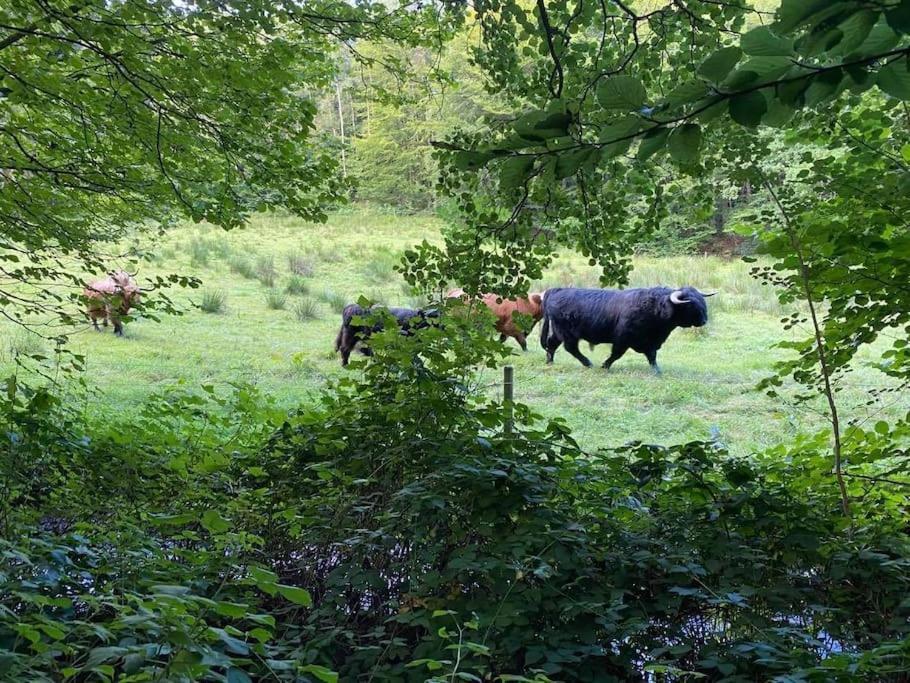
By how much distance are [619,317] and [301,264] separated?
1049 cm

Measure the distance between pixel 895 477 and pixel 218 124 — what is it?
4844 millimetres

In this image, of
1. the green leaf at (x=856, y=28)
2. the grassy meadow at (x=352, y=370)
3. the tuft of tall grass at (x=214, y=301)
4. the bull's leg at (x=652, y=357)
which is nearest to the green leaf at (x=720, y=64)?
the green leaf at (x=856, y=28)

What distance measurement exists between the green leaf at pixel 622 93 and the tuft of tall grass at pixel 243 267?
17737mm

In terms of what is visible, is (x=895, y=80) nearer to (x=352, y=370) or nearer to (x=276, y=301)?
(x=352, y=370)

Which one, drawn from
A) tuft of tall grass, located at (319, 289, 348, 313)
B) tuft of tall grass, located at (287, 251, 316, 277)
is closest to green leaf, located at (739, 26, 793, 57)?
tuft of tall grass, located at (319, 289, 348, 313)

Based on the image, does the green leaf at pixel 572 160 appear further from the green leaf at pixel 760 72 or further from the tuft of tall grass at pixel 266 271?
the tuft of tall grass at pixel 266 271

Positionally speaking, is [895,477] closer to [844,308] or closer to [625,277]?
[844,308]

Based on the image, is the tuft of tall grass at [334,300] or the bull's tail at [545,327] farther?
the tuft of tall grass at [334,300]

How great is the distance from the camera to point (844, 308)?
142 inches

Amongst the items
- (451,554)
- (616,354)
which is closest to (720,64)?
(451,554)

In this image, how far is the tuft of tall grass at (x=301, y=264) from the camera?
1895 centimetres

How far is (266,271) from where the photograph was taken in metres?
18.1

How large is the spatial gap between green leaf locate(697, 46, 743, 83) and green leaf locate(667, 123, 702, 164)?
79 mm

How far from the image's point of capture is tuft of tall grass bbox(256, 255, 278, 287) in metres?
17.3
